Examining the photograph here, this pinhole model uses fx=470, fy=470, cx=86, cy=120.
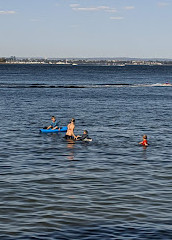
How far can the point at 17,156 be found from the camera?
96.2 feet

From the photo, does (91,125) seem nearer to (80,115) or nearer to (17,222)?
(80,115)

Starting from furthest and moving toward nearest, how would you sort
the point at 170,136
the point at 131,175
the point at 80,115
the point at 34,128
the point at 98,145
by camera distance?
the point at 80,115, the point at 34,128, the point at 170,136, the point at 98,145, the point at 131,175

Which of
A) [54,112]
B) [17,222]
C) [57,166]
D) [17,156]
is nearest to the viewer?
[17,222]

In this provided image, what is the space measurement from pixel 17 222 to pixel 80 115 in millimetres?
37821

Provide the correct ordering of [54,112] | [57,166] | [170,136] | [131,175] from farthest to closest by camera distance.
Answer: [54,112] → [170,136] → [57,166] → [131,175]

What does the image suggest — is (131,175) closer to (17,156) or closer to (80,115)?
(17,156)

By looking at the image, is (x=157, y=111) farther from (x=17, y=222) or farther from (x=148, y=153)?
(x=17, y=222)

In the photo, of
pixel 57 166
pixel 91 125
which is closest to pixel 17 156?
pixel 57 166

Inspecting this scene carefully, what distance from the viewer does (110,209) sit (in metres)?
18.9

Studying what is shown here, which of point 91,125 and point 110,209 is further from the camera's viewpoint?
point 91,125

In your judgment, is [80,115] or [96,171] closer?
[96,171]

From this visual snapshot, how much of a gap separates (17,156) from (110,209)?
11750 mm

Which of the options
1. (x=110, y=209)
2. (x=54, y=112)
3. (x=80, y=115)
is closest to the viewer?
(x=110, y=209)

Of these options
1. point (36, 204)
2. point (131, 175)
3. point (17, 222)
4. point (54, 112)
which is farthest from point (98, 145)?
point (54, 112)
